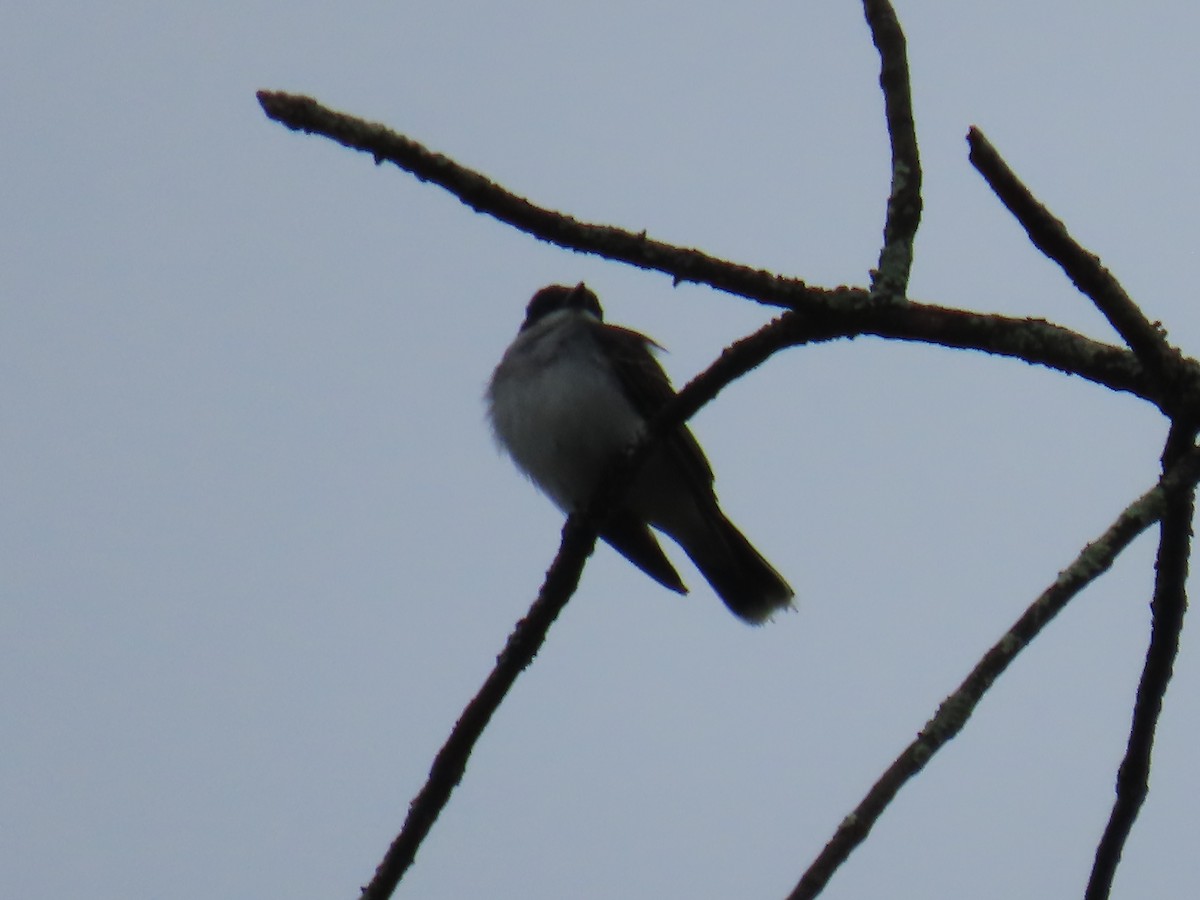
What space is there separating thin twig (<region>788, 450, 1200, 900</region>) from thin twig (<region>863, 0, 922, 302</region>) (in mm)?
690

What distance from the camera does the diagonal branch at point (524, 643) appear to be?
290 cm

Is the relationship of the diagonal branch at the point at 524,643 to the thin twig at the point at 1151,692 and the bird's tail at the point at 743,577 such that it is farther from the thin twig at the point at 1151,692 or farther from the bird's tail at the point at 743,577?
the bird's tail at the point at 743,577

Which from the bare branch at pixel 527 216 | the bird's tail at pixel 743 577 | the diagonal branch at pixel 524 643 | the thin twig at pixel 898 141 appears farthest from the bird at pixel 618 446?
the bare branch at pixel 527 216

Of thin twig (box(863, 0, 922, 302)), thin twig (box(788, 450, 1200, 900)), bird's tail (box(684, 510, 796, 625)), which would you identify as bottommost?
thin twig (box(788, 450, 1200, 900))

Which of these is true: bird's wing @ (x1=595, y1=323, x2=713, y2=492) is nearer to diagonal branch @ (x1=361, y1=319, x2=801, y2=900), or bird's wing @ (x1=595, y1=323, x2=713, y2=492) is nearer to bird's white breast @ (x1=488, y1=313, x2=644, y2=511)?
bird's white breast @ (x1=488, y1=313, x2=644, y2=511)

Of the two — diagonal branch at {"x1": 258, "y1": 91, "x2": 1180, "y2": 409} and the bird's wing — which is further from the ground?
the bird's wing

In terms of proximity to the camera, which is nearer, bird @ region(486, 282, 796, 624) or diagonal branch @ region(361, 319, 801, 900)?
diagonal branch @ region(361, 319, 801, 900)

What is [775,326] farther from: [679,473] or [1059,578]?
[679,473]

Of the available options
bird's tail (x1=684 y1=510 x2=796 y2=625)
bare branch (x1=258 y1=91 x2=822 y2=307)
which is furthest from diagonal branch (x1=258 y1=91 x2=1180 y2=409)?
bird's tail (x1=684 y1=510 x2=796 y2=625)

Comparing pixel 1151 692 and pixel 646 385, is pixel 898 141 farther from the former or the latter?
pixel 646 385

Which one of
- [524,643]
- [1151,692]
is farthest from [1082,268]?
[524,643]

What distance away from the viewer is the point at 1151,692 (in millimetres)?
2477

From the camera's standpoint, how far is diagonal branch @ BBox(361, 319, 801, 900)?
9.51 ft

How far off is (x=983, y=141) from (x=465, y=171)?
2.73 feet
